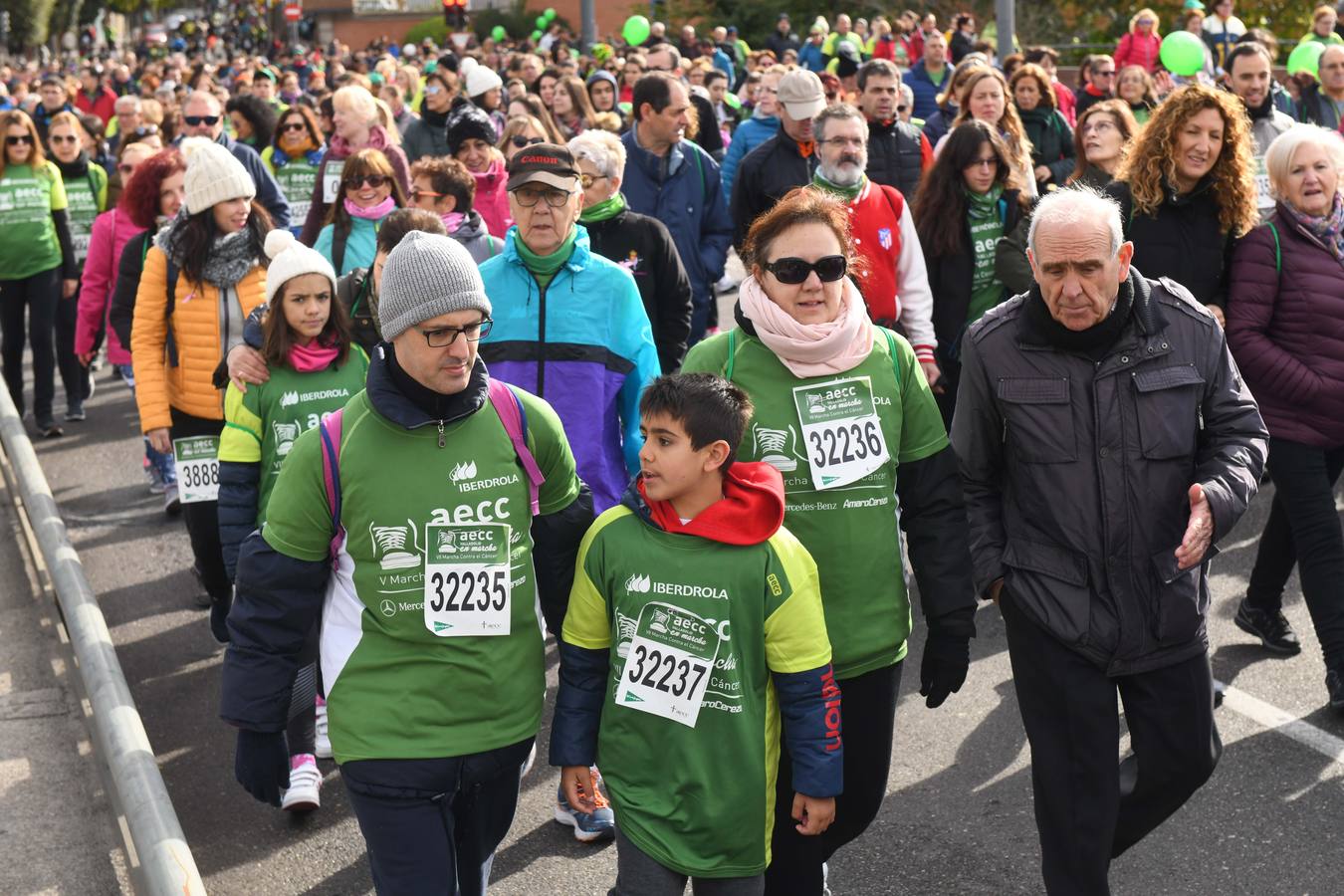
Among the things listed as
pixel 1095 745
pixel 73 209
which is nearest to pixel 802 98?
pixel 1095 745

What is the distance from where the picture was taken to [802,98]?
9.13m

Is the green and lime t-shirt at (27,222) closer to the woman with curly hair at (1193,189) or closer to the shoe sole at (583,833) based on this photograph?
the shoe sole at (583,833)

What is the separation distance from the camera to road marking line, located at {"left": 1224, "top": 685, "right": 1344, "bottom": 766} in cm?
599

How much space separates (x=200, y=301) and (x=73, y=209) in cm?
573

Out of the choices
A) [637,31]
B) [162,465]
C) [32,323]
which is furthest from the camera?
[637,31]

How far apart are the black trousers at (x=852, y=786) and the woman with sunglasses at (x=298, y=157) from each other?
771cm

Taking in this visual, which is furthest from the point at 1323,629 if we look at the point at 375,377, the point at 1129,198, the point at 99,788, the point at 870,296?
the point at 99,788

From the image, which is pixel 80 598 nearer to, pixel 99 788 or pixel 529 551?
pixel 99 788

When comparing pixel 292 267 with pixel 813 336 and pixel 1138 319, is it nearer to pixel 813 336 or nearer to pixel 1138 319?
pixel 813 336

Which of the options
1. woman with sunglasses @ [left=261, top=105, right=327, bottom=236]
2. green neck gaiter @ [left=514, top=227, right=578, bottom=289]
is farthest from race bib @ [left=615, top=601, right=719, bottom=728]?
woman with sunglasses @ [left=261, top=105, right=327, bottom=236]

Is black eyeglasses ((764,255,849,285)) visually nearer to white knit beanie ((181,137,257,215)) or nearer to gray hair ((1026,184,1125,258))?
gray hair ((1026,184,1125,258))

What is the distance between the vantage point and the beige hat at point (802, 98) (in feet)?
29.9

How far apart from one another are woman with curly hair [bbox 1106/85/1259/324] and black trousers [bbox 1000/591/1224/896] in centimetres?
234

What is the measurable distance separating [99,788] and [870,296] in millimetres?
3565
